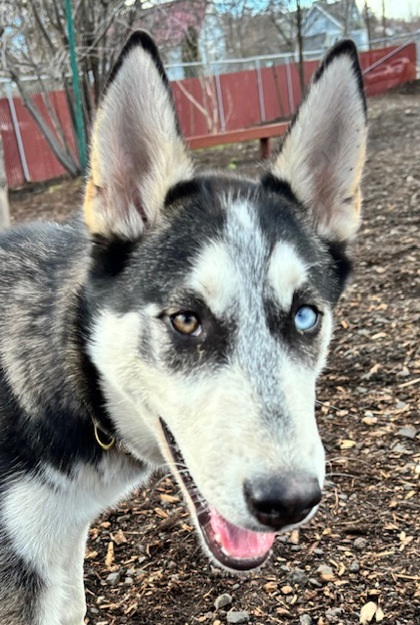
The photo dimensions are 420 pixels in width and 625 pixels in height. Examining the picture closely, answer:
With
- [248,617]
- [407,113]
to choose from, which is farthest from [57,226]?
[407,113]

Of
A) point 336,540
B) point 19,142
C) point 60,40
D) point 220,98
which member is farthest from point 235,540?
point 220,98

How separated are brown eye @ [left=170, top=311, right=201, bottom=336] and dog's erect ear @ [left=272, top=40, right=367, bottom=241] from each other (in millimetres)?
706

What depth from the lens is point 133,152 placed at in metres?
2.20

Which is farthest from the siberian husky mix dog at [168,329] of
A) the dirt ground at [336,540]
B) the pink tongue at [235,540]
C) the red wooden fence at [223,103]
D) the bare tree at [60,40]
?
the red wooden fence at [223,103]

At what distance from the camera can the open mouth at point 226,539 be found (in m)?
1.91

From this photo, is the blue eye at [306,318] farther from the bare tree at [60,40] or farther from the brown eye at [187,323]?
the bare tree at [60,40]

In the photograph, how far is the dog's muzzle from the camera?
1592 millimetres

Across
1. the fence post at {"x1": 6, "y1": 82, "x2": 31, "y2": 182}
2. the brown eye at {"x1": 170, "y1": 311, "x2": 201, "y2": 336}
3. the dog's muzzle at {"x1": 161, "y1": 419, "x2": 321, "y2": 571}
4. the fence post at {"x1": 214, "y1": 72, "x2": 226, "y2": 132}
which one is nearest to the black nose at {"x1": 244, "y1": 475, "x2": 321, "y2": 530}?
the dog's muzzle at {"x1": 161, "y1": 419, "x2": 321, "y2": 571}

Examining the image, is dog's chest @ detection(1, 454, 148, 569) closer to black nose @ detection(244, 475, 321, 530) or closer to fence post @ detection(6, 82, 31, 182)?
black nose @ detection(244, 475, 321, 530)

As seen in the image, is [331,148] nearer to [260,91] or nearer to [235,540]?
[235,540]

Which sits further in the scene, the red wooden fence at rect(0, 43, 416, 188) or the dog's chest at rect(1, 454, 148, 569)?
the red wooden fence at rect(0, 43, 416, 188)

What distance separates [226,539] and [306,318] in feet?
2.33

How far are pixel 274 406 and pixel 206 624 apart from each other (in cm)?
146

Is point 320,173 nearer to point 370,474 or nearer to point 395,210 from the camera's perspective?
point 370,474
